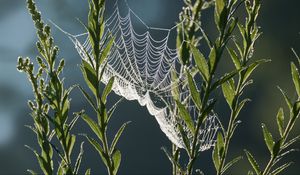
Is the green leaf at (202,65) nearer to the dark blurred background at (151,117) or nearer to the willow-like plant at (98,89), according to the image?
the willow-like plant at (98,89)

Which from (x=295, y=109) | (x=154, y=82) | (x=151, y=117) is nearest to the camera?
(x=295, y=109)

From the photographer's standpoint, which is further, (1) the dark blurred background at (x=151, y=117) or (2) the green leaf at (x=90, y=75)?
(1) the dark blurred background at (x=151, y=117)

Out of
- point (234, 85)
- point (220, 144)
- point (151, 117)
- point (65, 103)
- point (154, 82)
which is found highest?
point (151, 117)

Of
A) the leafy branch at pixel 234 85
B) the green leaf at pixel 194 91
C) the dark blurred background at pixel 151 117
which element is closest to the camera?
the green leaf at pixel 194 91

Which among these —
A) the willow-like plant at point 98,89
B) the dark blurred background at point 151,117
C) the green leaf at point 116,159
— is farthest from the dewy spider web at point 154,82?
the dark blurred background at point 151,117

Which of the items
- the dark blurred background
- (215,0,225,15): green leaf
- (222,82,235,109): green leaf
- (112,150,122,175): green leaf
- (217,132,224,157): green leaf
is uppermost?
the dark blurred background

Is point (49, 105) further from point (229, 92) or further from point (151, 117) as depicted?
point (151, 117)

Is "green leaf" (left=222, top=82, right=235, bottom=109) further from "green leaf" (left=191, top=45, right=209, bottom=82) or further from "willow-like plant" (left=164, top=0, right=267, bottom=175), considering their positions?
"green leaf" (left=191, top=45, right=209, bottom=82)

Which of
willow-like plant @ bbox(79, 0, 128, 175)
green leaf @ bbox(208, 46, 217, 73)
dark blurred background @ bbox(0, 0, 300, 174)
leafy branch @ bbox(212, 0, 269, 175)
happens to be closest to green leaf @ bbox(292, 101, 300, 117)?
leafy branch @ bbox(212, 0, 269, 175)

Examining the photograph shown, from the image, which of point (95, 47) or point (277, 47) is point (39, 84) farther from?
point (277, 47)

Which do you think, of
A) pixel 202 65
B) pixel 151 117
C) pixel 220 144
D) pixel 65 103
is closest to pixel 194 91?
pixel 202 65

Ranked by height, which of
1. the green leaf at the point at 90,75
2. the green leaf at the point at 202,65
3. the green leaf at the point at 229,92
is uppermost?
the green leaf at the point at 90,75
